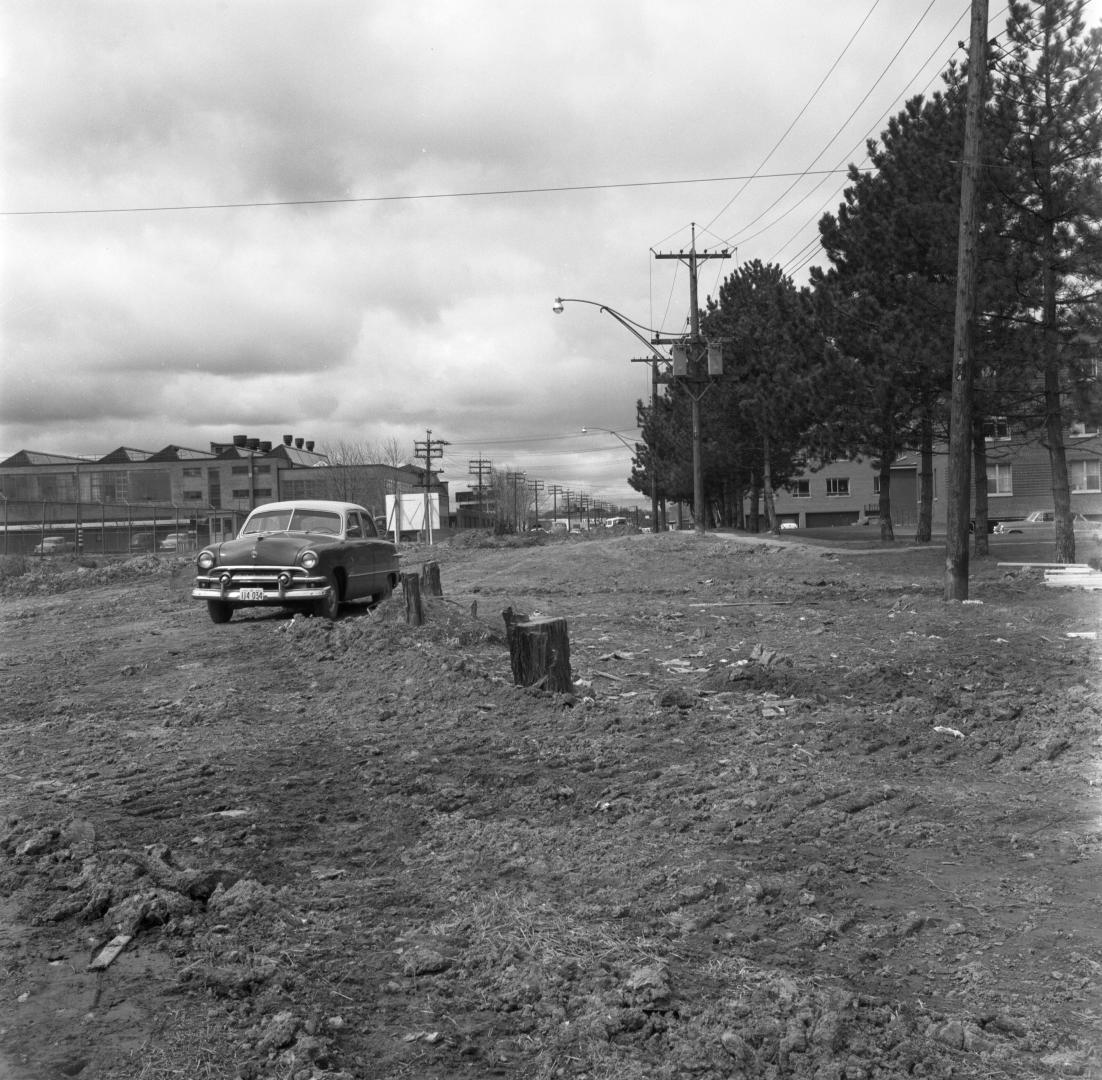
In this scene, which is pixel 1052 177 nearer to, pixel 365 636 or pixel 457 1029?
pixel 365 636

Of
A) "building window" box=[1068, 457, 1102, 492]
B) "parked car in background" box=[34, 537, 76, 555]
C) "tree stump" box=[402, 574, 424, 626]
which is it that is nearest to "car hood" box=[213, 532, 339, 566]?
"tree stump" box=[402, 574, 424, 626]

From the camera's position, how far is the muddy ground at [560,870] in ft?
9.36

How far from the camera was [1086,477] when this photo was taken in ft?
181

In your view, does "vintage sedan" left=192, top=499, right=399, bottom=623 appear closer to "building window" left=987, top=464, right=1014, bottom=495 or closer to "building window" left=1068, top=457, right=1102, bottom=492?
"building window" left=1068, top=457, right=1102, bottom=492

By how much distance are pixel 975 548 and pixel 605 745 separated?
21.0 m

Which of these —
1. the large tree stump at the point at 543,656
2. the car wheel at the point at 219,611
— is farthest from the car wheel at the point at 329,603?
the large tree stump at the point at 543,656

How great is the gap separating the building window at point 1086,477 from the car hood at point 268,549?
50626mm

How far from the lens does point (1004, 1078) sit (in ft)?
8.69

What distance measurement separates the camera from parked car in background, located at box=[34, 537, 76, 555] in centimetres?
3722

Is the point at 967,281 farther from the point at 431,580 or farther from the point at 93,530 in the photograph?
the point at 93,530

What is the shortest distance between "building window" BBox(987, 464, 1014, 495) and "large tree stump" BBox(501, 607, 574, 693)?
56368 mm

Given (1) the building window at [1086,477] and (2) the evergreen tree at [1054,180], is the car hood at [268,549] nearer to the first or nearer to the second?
(2) the evergreen tree at [1054,180]

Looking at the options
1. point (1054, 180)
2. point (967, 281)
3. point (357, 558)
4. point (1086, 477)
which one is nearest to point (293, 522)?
point (357, 558)

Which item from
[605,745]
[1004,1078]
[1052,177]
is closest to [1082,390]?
[1052,177]
